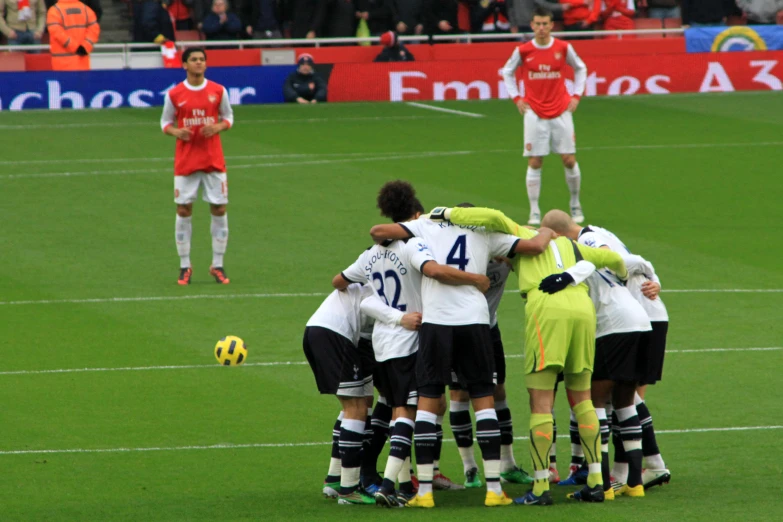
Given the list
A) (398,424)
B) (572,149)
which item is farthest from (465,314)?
(572,149)

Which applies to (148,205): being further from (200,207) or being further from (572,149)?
(572,149)

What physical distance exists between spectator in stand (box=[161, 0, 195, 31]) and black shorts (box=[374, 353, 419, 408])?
2563cm

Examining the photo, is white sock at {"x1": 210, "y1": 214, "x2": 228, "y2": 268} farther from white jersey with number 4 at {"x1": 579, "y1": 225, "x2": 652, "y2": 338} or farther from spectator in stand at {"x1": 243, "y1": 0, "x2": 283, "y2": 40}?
spectator in stand at {"x1": 243, "y1": 0, "x2": 283, "y2": 40}

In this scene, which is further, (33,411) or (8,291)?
(8,291)

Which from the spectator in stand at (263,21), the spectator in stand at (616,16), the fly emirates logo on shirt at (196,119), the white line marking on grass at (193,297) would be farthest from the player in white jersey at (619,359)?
the spectator in stand at (616,16)

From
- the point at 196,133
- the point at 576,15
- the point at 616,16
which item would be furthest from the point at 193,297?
the point at 616,16

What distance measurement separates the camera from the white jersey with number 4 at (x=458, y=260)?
7.83 metres

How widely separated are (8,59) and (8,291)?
14.8 meters

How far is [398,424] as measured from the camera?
312 inches

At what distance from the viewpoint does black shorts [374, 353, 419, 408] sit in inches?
313

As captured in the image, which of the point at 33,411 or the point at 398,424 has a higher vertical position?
the point at 398,424

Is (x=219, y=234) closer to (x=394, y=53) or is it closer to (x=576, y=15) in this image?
(x=394, y=53)

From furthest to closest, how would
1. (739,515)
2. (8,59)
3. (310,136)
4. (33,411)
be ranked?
(8,59) < (310,136) < (33,411) < (739,515)

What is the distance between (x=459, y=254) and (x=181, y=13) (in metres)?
26.0
